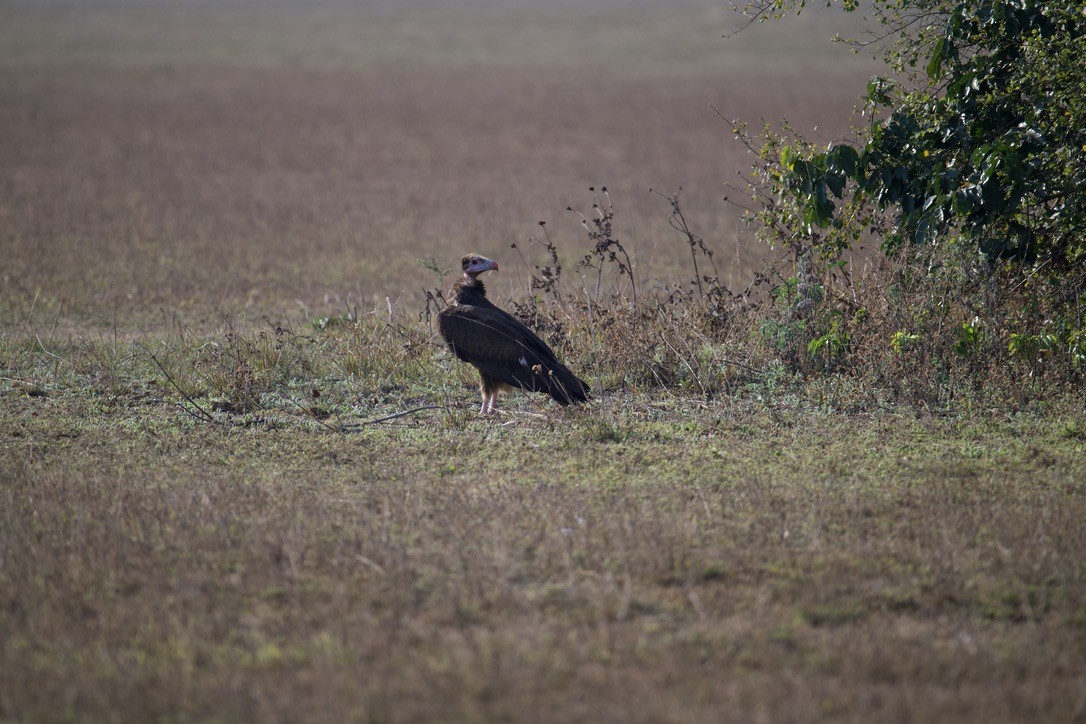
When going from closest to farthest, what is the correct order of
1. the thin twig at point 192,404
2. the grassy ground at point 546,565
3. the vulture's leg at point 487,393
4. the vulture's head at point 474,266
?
the grassy ground at point 546,565, the thin twig at point 192,404, the vulture's leg at point 487,393, the vulture's head at point 474,266

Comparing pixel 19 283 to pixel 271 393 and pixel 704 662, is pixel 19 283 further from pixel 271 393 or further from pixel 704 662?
pixel 704 662

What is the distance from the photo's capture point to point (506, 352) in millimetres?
7738

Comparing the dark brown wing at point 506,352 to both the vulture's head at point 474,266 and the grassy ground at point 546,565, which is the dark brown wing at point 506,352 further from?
the vulture's head at point 474,266

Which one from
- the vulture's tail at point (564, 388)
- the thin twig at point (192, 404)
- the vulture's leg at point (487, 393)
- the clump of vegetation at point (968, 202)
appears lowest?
the thin twig at point (192, 404)

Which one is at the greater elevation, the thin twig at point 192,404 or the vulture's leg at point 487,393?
the vulture's leg at point 487,393

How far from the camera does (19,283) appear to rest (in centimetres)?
1274

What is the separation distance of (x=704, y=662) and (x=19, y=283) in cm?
1123

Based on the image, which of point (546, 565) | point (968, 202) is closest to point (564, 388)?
point (546, 565)

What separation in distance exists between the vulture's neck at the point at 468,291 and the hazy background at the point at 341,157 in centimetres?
177

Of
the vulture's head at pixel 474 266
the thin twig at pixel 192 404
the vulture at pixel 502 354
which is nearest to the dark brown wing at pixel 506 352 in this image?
the vulture at pixel 502 354

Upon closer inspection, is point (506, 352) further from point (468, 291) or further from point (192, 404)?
point (192, 404)

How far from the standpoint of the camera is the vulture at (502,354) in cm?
759

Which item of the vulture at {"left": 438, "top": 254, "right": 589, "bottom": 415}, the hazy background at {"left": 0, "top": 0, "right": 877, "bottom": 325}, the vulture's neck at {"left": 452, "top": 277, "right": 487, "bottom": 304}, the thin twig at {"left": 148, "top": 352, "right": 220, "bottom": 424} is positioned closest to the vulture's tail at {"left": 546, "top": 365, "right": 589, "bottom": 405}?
the vulture at {"left": 438, "top": 254, "right": 589, "bottom": 415}

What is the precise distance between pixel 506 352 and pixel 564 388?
53 centimetres
